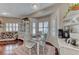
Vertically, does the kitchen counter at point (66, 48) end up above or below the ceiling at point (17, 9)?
below

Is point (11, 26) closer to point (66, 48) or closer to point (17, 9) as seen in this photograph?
point (17, 9)

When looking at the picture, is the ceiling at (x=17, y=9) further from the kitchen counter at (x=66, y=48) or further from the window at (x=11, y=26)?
the kitchen counter at (x=66, y=48)

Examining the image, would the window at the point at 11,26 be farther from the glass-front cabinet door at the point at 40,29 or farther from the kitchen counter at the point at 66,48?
the kitchen counter at the point at 66,48

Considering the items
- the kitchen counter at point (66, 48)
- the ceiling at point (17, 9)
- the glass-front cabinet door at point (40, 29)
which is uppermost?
the ceiling at point (17, 9)

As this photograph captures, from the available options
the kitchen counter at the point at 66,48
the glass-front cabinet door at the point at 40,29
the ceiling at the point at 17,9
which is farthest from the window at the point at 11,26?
the kitchen counter at the point at 66,48

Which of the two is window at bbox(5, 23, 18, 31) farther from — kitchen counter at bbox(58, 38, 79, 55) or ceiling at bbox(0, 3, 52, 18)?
kitchen counter at bbox(58, 38, 79, 55)

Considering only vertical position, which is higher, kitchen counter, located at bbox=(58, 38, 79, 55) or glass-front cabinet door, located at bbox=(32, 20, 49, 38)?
glass-front cabinet door, located at bbox=(32, 20, 49, 38)

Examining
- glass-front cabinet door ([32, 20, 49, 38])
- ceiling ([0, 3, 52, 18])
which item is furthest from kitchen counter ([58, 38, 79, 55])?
ceiling ([0, 3, 52, 18])

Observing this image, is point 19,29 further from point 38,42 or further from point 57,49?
point 57,49

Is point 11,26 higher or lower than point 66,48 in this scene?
higher

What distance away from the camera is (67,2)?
1.91m

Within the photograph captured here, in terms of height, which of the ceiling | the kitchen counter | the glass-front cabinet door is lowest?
the kitchen counter

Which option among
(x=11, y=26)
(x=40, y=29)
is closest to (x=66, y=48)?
(x=40, y=29)
